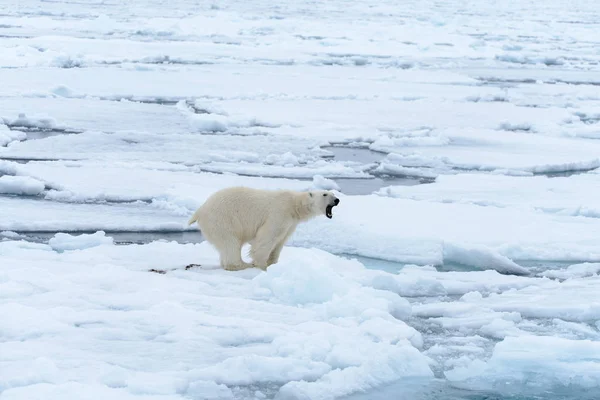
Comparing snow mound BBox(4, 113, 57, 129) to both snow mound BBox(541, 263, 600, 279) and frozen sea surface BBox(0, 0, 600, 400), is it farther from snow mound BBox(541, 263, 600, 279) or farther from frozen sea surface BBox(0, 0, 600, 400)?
snow mound BBox(541, 263, 600, 279)

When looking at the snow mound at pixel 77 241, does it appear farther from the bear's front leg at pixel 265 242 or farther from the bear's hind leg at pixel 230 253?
the bear's front leg at pixel 265 242

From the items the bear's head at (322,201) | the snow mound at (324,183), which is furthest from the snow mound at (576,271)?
the snow mound at (324,183)

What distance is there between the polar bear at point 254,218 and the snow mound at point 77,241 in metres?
0.97

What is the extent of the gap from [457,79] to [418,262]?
11.8 meters

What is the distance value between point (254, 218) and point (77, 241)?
52.7 inches

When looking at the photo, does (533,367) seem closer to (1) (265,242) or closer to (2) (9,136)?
(1) (265,242)

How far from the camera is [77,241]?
17.6 feet

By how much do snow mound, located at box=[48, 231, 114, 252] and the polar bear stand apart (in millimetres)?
974

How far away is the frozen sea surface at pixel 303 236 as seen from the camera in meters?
3.38

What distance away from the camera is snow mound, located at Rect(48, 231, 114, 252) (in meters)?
5.29

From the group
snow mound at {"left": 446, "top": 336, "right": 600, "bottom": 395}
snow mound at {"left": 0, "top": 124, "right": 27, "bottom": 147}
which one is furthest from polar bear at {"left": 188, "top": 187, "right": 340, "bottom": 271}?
snow mound at {"left": 0, "top": 124, "right": 27, "bottom": 147}

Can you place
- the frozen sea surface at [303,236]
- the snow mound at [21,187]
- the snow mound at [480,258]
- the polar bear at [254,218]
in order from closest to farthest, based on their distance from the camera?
the frozen sea surface at [303,236]
the polar bear at [254,218]
the snow mound at [480,258]
the snow mound at [21,187]

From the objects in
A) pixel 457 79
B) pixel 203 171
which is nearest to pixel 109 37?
pixel 457 79

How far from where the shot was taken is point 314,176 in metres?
7.44
